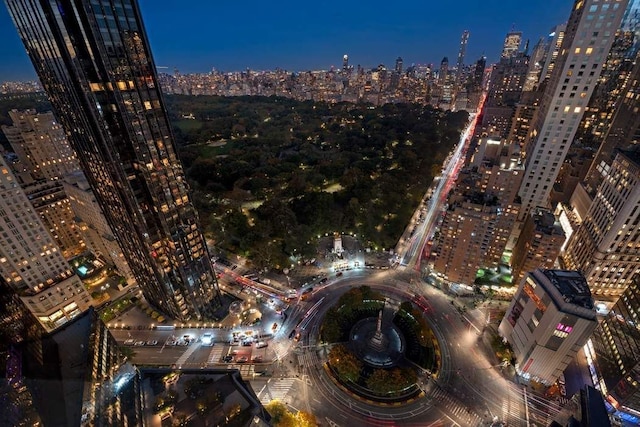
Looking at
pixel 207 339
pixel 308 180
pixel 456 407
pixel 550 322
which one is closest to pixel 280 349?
A: pixel 207 339

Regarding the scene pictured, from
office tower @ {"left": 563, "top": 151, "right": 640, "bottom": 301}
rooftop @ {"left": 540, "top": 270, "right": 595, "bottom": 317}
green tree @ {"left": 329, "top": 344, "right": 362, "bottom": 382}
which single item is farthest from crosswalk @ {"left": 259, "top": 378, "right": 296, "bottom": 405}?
office tower @ {"left": 563, "top": 151, "right": 640, "bottom": 301}

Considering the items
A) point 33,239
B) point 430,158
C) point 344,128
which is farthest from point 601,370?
point 344,128

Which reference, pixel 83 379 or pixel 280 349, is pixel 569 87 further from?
pixel 83 379

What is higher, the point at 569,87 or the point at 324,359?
the point at 569,87

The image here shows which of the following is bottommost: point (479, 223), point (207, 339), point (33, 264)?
point (207, 339)

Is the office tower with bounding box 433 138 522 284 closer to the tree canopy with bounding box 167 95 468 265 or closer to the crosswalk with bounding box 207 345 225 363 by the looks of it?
the tree canopy with bounding box 167 95 468 265

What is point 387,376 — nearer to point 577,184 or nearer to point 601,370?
point 601,370

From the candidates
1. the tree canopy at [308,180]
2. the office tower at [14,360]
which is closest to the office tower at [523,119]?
the tree canopy at [308,180]
